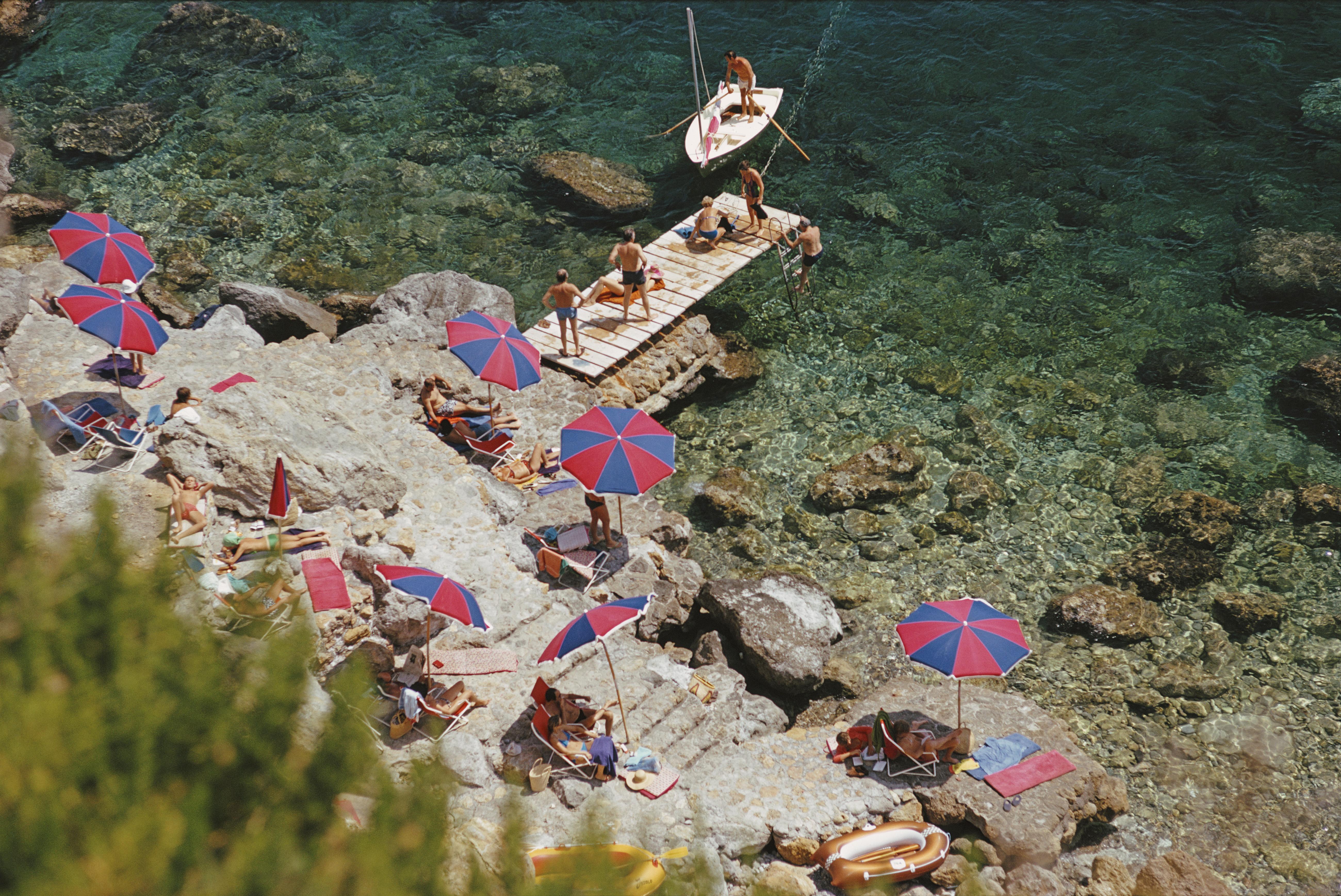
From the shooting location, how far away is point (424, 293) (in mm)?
20750

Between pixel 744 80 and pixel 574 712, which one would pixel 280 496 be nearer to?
pixel 574 712

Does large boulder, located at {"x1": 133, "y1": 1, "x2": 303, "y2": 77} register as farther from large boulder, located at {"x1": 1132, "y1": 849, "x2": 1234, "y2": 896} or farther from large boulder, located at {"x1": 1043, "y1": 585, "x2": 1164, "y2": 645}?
large boulder, located at {"x1": 1132, "y1": 849, "x2": 1234, "y2": 896}

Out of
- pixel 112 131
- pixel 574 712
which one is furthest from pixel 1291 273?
pixel 112 131

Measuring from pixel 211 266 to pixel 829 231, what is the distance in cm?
1551

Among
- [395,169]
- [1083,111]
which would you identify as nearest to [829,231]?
[1083,111]

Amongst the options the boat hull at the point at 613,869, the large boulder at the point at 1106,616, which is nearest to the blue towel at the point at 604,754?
the boat hull at the point at 613,869

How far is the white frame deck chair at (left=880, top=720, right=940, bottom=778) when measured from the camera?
12.8m

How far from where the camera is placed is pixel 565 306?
63.1 feet

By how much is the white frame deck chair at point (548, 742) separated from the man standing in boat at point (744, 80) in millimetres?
18547

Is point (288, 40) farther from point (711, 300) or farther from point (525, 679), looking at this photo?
point (525, 679)

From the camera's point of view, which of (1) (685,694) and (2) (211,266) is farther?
(2) (211,266)

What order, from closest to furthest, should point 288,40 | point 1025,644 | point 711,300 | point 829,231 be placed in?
point 1025,644
point 711,300
point 829,231
point 288,40

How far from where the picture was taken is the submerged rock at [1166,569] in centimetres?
1634

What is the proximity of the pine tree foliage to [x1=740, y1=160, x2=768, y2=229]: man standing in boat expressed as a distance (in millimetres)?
17652
